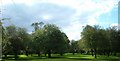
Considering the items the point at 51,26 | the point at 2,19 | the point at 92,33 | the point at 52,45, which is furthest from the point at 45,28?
the point at 2,19

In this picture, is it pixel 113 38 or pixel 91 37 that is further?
pixel 113 38

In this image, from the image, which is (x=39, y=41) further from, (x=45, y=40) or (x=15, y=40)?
(x=15, y=40)

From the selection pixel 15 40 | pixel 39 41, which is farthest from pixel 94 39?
pixel 15 40

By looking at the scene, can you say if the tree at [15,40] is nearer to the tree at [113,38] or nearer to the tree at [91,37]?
the tree at [91,37]

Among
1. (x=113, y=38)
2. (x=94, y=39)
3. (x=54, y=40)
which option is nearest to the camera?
(x=94, y=39)

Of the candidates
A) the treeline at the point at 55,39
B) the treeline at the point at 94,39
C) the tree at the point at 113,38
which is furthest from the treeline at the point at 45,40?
the tree at the point at 113,38

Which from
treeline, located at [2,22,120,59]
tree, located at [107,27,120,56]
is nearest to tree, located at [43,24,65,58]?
treeline, located at [2,22,120,59]

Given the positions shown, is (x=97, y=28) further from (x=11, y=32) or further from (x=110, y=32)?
(x=11, y=32)

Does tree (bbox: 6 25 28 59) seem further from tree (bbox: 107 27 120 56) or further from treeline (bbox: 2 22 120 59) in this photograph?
tree (bbox: 107 27 120 56)

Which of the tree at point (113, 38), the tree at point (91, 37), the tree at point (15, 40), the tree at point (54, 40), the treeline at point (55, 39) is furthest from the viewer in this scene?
the tree at point (113, 38)

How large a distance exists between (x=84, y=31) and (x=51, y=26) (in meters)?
10.6

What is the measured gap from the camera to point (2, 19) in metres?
12.8

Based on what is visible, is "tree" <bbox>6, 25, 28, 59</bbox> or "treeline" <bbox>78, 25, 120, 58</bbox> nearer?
"tree" <bbox>6, 25, 28, 59</bbox>

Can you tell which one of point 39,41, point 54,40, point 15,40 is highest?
point 54,40
